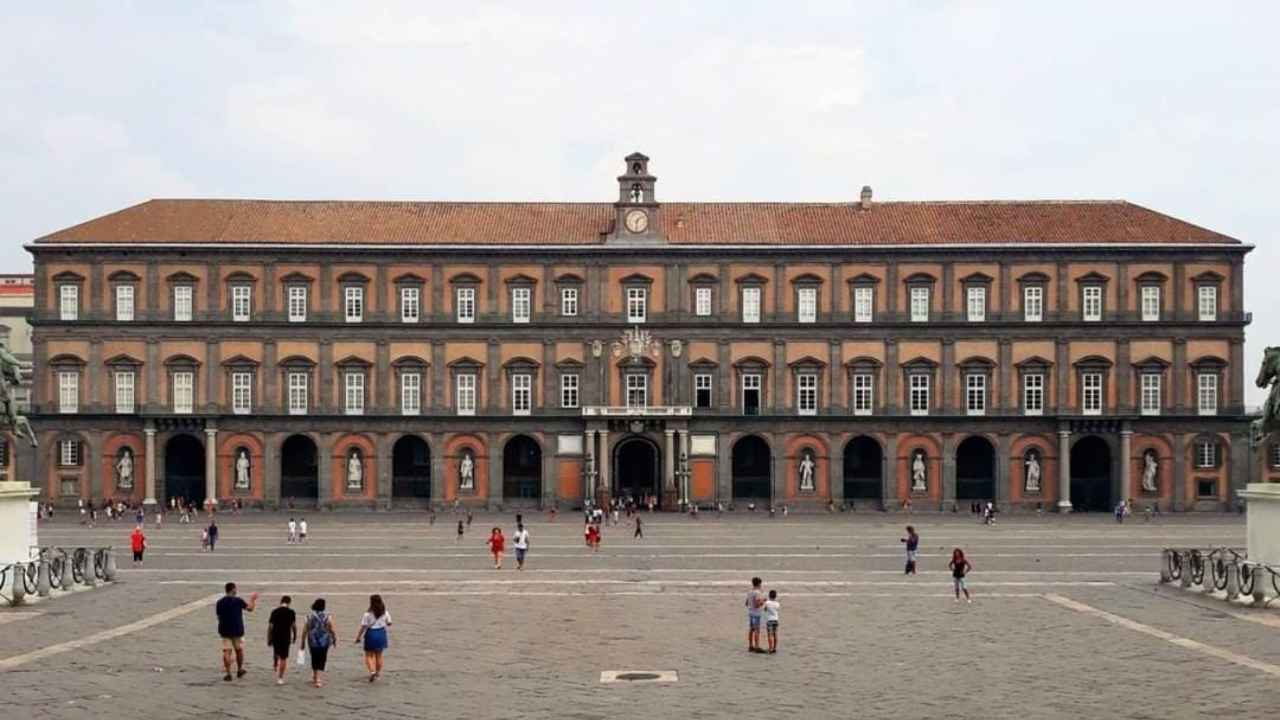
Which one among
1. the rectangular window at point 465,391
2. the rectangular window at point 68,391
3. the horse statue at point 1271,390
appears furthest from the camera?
the rectangular window at point 465,391

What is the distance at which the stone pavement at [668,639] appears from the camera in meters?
19.3

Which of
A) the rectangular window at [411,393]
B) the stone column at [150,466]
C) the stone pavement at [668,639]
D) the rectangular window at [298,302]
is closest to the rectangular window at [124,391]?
the stone column at [150,466]

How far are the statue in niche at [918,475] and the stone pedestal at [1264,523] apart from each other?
38.3 metres

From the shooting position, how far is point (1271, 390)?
3322 cm

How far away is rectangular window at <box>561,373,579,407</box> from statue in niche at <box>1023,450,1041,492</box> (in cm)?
2089

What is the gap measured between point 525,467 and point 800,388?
44.5 ft

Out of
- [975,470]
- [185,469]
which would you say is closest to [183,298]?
[185,469]

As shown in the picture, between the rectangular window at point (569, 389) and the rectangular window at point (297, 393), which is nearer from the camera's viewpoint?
the rectangular window at point (297, 393)

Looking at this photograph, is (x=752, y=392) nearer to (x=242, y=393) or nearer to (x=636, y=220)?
(x=636, y=220)

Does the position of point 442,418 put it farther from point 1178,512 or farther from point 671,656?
point 671,656

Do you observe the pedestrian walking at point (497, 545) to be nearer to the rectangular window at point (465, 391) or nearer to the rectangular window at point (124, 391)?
the rectangular window at point (465, 391)

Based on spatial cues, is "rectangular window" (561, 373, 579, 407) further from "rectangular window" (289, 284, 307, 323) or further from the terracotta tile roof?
"rectangular window" (289, 284, 307, 323)

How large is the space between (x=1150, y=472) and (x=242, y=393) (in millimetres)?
41681

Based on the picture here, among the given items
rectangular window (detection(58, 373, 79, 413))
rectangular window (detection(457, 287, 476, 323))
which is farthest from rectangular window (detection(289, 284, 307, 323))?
rectangular window (detection(58, 373, 79, 413))
